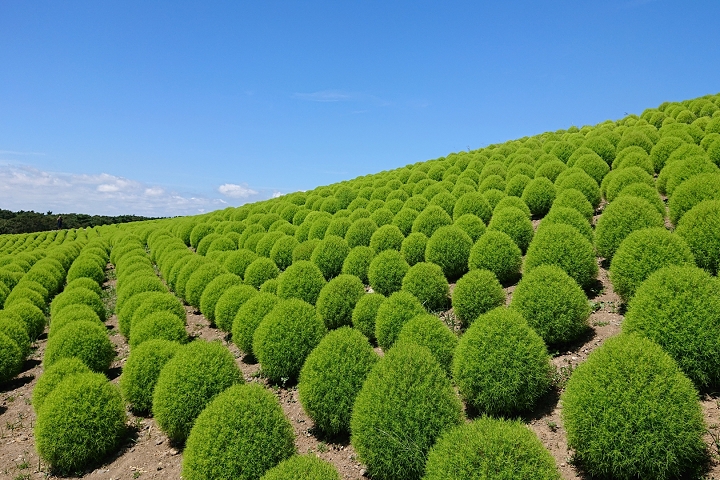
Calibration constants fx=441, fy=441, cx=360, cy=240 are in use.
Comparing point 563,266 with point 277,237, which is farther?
point 277,237

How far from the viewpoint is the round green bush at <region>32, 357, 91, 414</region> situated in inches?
351

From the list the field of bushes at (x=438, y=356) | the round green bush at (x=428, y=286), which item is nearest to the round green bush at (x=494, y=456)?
the field of bushes at (x=438, y=356)

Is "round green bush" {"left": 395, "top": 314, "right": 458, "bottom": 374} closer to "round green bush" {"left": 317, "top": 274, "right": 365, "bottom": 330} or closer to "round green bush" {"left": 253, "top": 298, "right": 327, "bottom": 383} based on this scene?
"round green bush" {"left": 253, "top": 298, "right": 327, "bottom": 383}

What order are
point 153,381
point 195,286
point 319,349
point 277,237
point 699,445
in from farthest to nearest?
point 277,237 → point 195,286 → point 153,381 → point 319,349 → point 699,445

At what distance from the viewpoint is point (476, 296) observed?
889cm

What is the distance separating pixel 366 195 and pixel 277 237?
6.96m

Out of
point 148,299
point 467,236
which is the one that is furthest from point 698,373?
point 148,299

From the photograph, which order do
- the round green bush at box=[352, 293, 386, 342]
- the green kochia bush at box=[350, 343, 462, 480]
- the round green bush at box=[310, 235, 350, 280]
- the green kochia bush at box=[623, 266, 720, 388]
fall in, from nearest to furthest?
the green kochia bush at box=[350, 343, 462, 480], the green kochia bush at box=[623, 266, 720, 388], the round green bush at box=[352, 293, 386, 342], the round green bush at box=[310, 235, 350, 280]

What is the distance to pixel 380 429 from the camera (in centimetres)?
542

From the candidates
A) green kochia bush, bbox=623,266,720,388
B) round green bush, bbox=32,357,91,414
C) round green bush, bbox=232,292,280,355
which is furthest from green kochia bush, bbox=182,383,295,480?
green kochia bush, bbox=623,266,720,388

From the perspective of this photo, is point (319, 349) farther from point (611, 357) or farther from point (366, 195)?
point (366, 195)

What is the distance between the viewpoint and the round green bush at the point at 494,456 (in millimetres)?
4012

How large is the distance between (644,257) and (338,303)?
20.8 feet

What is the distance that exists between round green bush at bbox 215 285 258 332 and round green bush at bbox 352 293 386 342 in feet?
10.9
